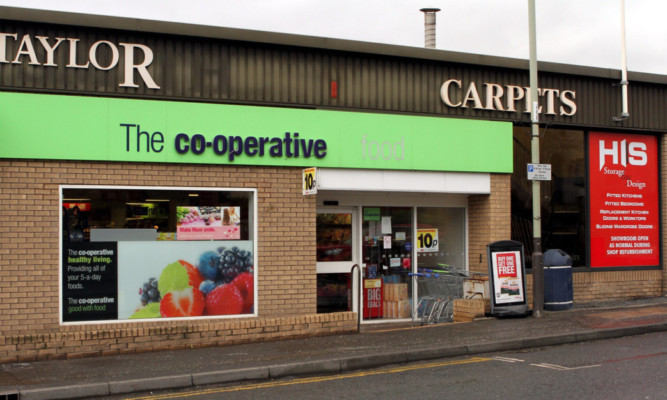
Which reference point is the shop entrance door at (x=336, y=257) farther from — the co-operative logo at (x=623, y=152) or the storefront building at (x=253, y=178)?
the co-operative logo at (x=623, y=152)

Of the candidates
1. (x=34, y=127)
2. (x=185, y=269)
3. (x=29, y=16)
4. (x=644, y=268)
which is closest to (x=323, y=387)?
(x=185, y=269)

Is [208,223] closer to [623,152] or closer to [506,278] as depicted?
[506,278]

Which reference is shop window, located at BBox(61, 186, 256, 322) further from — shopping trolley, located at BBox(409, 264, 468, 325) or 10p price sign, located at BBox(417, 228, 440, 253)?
10p price sign, located at BBox(417, 228, 440, 253)

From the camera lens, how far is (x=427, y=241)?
574 inches

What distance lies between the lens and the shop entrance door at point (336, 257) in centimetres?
1342

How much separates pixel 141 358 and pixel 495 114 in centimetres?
851

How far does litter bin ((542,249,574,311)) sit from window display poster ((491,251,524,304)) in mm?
783

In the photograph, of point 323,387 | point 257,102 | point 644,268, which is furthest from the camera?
point 644,268

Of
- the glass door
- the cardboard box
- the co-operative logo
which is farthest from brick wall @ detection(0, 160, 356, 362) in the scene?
the co-operative logo

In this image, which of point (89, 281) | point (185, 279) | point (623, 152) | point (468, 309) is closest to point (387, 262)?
point (468, 309)

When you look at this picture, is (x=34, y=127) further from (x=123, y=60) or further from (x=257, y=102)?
(x=257, y=102)

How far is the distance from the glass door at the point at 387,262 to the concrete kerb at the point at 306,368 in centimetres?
365

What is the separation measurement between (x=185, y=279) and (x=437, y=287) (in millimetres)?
5330

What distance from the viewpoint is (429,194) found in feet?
47.4
